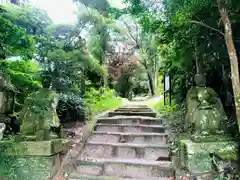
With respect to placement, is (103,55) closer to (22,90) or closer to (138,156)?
(22,90)

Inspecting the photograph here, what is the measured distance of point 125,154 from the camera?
3363 millimetres

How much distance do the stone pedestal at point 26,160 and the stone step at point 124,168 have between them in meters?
0.57

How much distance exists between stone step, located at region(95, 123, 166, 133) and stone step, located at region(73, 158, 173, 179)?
1021 millimetres

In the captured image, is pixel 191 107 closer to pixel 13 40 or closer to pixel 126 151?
pixel 126 151

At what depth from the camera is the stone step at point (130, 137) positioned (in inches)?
145

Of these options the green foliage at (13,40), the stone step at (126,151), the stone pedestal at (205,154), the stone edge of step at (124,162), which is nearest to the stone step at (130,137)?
the stone step at (126,151)

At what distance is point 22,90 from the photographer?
14.7 ft

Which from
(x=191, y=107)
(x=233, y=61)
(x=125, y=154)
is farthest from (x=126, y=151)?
(x=233, y=61)

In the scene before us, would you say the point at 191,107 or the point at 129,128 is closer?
the point at 191,107

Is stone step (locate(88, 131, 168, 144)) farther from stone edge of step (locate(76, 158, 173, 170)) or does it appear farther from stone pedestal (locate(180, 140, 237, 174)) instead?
stone pedestal (locate(180, 140, 237, 174))

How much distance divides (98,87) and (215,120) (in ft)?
24.8

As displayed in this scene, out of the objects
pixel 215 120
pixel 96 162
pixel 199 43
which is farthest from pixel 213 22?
pixel 96 162

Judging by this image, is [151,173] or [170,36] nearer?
[151,173]

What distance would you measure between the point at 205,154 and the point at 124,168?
1.19 m
